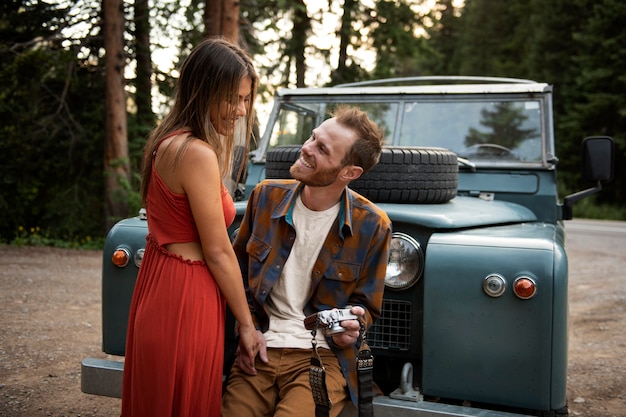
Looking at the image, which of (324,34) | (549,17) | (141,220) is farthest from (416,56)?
(549,17)

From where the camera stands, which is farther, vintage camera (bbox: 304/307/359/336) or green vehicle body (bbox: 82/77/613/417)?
green vehicle body (bbox: 82/77/613/417)

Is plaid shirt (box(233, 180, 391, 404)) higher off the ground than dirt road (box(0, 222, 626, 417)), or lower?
higher

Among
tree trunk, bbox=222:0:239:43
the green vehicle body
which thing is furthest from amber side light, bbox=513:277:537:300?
tree trunk, bbox=222:0:239:43

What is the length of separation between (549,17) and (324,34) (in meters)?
18.4

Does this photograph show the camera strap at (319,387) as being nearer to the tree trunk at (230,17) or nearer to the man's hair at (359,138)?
the man's hair at (359,138)

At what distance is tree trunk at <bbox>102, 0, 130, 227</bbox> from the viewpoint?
10.7 meters

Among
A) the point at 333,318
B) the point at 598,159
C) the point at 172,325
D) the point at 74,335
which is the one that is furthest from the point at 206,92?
the point at 74,335

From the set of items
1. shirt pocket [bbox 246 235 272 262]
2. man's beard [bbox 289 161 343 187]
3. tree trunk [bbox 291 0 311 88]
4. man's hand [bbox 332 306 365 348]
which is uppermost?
tree trunk [bbox 291 0 311 88]

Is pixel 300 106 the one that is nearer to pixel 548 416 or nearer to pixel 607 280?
pixel 548 416

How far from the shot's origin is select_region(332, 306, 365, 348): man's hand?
225 cm

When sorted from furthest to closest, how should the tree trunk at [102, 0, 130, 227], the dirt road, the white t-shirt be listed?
1. the tree trunk at [102, 0, 130, 227]
2. the dirt road
3. the white t-shirt

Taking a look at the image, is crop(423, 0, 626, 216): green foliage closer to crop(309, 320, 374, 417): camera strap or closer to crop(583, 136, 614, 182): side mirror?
crop(583, 136, 614, 182): side mirror

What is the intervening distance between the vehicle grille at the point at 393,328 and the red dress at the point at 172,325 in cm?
83

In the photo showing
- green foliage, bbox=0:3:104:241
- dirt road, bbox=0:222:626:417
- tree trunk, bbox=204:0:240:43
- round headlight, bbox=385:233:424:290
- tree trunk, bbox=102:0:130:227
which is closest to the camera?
round headlight, bbox=385:233:424:290
